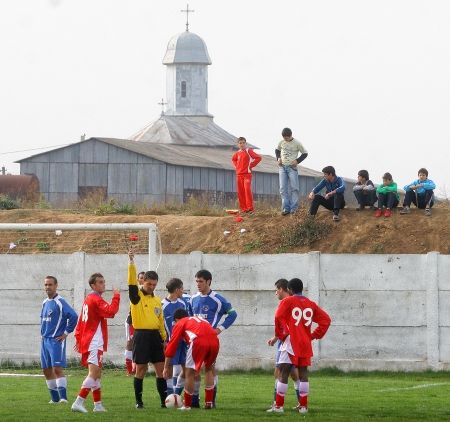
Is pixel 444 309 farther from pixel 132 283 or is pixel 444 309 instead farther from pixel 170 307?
pixel 132 283

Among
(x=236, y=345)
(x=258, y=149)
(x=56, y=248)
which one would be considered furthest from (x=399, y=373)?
(x=258, y=149)

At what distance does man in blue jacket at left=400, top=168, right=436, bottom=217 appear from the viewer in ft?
96.8

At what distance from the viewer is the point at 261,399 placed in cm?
1862

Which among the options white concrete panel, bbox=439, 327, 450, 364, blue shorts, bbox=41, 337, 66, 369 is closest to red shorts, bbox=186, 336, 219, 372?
blue shorts, bbox=41, 337, 66, 369

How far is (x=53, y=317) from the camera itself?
58.6 feet

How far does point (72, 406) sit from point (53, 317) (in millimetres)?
1834

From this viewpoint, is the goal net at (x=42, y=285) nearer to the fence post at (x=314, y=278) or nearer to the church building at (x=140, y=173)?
the fence post at (x=314, y=278)

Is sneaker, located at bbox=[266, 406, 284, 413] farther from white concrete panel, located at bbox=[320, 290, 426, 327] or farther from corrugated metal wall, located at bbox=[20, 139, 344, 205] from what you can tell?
corrugated metal wall, located at bbox=[20, 139, 344, 205]

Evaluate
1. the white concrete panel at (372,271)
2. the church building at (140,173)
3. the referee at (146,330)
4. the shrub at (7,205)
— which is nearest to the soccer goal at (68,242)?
the shrub at (7,205)

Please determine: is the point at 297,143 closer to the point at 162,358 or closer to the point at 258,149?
the point at 162,358

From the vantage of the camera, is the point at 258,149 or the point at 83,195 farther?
the point at 258,149

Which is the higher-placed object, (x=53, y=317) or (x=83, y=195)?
(x=83, y=195)

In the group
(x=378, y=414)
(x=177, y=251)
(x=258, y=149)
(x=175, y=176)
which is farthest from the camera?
(x=258, y=149)

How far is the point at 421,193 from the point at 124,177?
37053 mm
